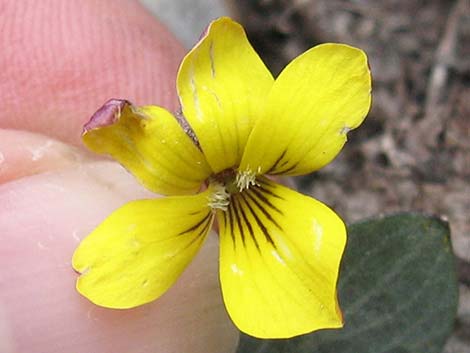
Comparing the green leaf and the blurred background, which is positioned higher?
the green leaf

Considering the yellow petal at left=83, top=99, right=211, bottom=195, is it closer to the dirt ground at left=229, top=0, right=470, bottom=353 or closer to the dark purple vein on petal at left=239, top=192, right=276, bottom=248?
the dark purple vein on petal at left=239, top=192, right=276, bottom=248

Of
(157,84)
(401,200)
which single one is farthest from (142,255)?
(401,200)

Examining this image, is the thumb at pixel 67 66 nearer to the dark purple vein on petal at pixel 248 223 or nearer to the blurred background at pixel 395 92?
the dark purple vein on petal at pixel 248 223

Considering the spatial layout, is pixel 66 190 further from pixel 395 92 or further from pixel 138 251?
pixel 395 92

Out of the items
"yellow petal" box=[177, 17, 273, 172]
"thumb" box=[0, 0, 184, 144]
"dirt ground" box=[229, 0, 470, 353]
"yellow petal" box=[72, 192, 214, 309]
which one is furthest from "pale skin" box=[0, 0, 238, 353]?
"dirt ground" box=[229, 0, 470, 353]

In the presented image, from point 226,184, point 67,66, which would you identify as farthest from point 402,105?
point 226,184

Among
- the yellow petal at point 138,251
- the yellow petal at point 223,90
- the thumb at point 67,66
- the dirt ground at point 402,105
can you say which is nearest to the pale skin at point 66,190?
the thumb at point 67,66
